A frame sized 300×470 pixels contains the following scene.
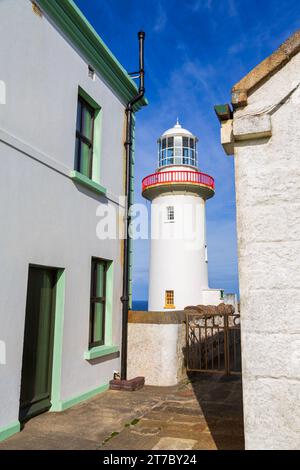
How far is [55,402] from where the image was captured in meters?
6.05

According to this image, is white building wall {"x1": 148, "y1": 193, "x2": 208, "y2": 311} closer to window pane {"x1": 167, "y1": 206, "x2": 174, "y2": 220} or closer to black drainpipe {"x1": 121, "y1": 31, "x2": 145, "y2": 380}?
window pane {"x1": 167, "y1": 206, "x2": 174, "y2": 220}

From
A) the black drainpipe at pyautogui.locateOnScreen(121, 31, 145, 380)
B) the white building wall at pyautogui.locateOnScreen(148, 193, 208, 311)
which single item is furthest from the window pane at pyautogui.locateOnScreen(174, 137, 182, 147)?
the black drainpipe at pyautogui.locateOnScreen(121, 31, 145, 380)

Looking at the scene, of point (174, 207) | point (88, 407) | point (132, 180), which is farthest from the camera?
point (174, 207)

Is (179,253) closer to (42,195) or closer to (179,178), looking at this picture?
(179,178)

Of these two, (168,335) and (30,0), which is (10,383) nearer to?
(168,335)

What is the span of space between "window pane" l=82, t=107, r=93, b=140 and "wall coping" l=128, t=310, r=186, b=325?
393 centimetres

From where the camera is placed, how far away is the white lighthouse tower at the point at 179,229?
64.2 feet

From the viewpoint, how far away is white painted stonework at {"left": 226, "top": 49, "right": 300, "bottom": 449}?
3111mm

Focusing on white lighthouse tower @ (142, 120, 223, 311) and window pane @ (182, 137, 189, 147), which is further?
window pane @ (182, 137, 189, 147)

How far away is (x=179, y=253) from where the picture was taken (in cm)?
1966

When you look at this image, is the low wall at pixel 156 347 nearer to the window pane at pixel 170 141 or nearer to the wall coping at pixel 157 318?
the wall coping at pixel 157 318

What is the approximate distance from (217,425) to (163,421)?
770 mm

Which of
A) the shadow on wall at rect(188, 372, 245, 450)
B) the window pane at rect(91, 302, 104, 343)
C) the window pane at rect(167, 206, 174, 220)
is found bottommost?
the shadow on wall at rect(188, 372, 245, 450)
